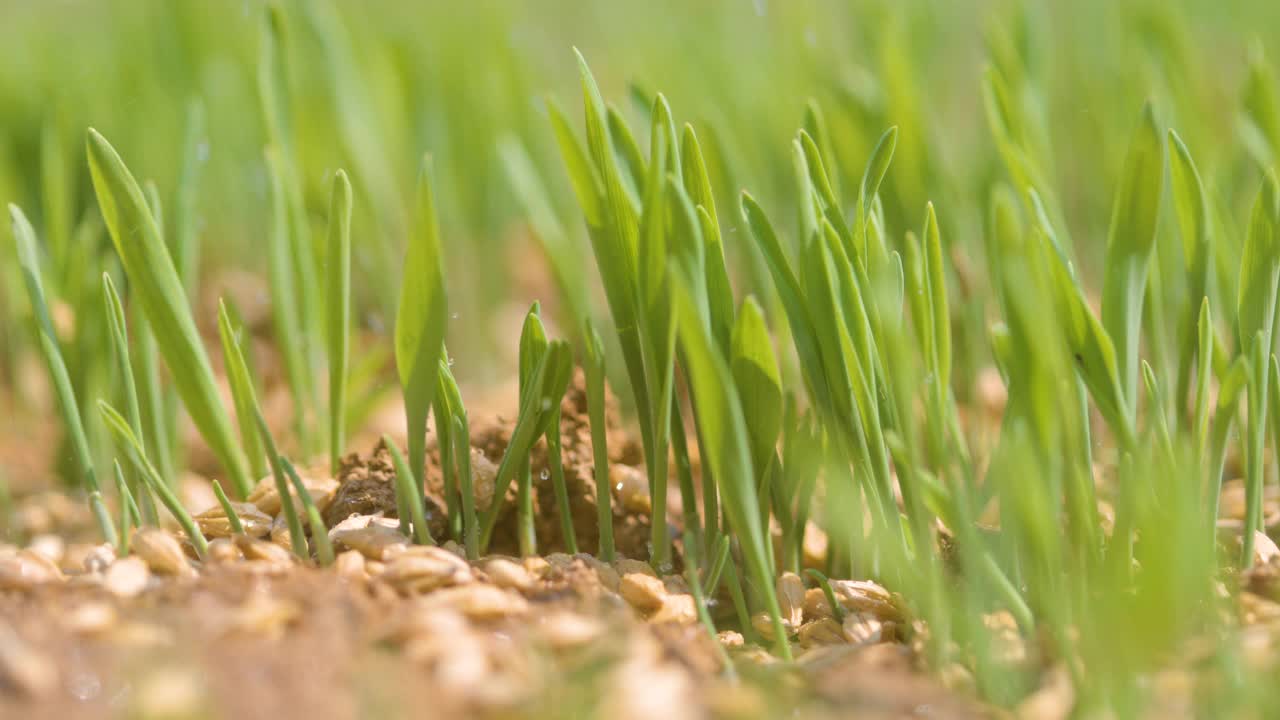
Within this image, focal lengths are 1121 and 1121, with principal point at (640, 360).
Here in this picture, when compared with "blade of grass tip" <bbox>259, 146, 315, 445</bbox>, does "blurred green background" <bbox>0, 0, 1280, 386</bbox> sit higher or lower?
higher

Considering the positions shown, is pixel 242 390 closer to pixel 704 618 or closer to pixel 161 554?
pixel 161 554

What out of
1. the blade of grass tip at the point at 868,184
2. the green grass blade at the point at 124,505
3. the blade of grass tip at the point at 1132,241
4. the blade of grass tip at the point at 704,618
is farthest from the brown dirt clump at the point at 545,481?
the blade of grass tip at the point at 1132,241

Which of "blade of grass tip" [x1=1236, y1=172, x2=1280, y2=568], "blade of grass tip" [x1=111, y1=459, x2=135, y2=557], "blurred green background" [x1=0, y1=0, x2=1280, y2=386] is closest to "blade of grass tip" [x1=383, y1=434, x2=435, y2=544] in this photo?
"blade of grass tip" [x1=111, y1=459, x2=135, y2=557]

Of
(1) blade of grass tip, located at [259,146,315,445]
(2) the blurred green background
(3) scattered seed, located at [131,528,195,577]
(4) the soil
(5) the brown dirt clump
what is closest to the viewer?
(4) the soil

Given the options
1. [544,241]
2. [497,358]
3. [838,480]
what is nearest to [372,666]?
[838,480]

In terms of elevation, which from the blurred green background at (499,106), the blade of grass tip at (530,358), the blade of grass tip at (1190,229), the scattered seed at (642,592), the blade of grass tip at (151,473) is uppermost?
the blurred green background at (499,106)

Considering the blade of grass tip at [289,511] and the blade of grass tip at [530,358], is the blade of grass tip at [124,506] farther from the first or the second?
the blade of grass tip at [530,358]

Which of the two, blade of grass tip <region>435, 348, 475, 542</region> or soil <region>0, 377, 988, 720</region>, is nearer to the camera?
soil <region>0, 377, 988, 720</region>

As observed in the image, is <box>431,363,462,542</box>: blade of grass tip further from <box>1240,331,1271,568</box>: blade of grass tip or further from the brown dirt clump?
<box>1240,331,1271,568</box>: blade of grass tip
